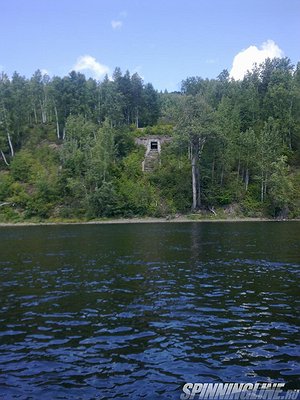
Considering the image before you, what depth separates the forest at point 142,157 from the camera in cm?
8112

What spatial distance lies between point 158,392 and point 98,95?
377 feet

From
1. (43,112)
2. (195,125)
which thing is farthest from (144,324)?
(43,112)

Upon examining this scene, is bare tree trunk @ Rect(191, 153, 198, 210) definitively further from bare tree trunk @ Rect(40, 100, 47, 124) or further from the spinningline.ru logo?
the spinningline.ru logo

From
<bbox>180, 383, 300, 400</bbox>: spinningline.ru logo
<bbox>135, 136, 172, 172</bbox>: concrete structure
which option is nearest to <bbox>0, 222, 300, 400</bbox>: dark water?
<bbox>180, 383, 300, 400</bbox>: spinningline.ru logo

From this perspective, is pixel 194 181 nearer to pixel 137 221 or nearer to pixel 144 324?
pixel 137 221

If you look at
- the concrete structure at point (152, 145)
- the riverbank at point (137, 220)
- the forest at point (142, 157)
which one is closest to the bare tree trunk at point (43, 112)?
the forest at point (142, 157)

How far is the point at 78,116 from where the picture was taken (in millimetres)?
107000

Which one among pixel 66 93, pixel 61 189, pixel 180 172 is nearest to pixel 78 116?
pixel 66 93

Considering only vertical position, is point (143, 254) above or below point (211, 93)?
below

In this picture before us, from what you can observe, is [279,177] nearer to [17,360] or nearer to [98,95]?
[98,95]

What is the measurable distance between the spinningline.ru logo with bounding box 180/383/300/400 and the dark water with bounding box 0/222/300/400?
31 cm

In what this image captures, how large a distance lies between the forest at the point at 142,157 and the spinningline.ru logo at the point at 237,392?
231ft

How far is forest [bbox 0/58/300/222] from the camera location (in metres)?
81.1

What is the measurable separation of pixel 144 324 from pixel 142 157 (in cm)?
8626
